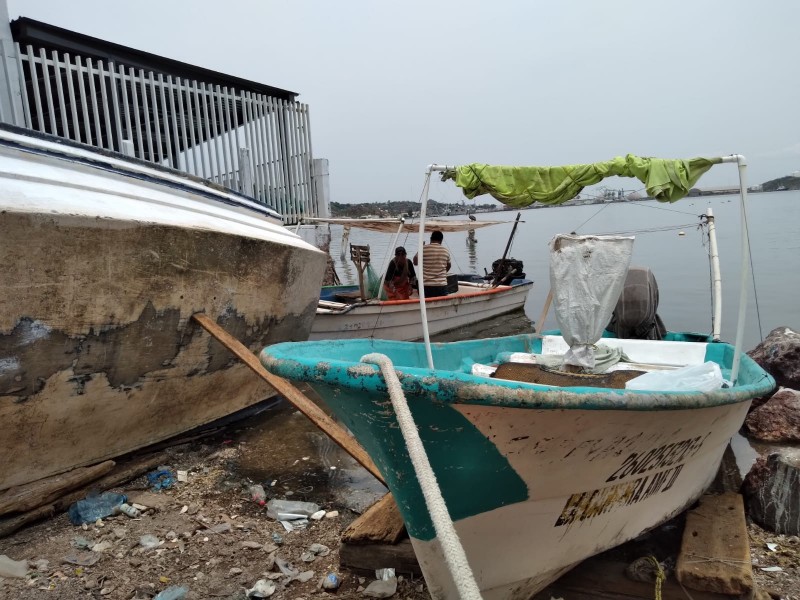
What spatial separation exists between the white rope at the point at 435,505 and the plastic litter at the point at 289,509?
8.09 ft

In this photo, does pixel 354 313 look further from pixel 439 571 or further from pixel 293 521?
pixel 439 571

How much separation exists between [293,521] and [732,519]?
3.06 meters

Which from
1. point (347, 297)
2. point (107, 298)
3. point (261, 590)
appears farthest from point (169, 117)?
point (261, 590)

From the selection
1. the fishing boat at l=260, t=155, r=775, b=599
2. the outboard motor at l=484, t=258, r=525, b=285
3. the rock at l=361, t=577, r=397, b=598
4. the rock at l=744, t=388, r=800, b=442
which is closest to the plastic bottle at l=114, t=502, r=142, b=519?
the rock at l=361, t=577, r=397, b=598

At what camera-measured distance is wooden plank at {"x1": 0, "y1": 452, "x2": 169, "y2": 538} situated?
155 inches

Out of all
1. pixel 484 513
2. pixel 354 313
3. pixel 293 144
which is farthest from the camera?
pixel 293 144

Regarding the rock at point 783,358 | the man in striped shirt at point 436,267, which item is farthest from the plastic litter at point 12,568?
the man in striped shirt at point 436,267

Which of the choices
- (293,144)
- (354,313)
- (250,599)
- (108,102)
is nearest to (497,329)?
(354,313)

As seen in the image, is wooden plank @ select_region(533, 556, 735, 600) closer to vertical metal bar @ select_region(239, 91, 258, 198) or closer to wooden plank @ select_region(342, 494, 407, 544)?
wooden plank @ select_region(342, 494, 407, 544)

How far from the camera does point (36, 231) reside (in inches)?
147

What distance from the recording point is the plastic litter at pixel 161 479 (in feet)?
15.3

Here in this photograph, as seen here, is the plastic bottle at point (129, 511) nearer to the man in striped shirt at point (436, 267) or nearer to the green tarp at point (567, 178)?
the green tarp at point (567, 178)

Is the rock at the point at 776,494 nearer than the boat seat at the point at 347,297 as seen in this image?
Yes

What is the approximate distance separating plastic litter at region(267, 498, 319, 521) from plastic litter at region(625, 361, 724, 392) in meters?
2.49
